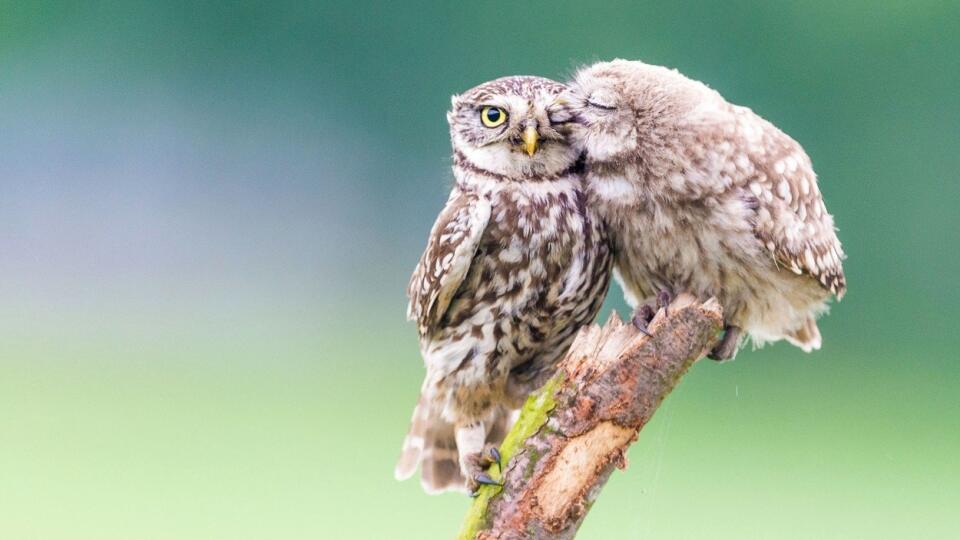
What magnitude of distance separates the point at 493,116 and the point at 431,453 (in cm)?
84

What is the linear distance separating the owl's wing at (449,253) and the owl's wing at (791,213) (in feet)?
1.86

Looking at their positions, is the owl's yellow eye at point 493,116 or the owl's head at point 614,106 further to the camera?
the owl's yellow eye at point 493,116

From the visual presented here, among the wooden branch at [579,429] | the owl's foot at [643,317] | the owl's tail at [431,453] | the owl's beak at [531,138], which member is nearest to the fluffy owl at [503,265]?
the owl's beak at [531,138]

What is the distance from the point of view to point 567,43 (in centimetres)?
606

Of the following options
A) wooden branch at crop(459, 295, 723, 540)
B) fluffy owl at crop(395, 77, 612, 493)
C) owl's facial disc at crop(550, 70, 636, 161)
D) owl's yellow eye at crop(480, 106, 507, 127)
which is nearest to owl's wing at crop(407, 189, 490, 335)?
fluffy owl at crop(395, 77, 612, 493)

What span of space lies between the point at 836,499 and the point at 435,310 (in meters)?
3.34

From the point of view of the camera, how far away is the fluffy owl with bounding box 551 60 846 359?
8.44ft

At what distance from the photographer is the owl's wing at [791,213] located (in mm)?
2607

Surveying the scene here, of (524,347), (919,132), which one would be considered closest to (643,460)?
(919,132)

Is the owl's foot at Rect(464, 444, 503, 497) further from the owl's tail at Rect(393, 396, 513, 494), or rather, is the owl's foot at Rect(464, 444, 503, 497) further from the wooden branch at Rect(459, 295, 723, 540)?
the owl's tail at Rect(393, 396, 513, 494)

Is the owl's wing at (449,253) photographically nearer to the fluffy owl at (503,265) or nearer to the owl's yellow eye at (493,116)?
the fluffy owl at (503,265)

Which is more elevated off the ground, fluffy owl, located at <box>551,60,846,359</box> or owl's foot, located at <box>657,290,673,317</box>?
fluffy owl, located at <box>551,60,846,359</box>

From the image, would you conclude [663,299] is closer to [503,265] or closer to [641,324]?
[641,324]

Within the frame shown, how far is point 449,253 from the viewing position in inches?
109
